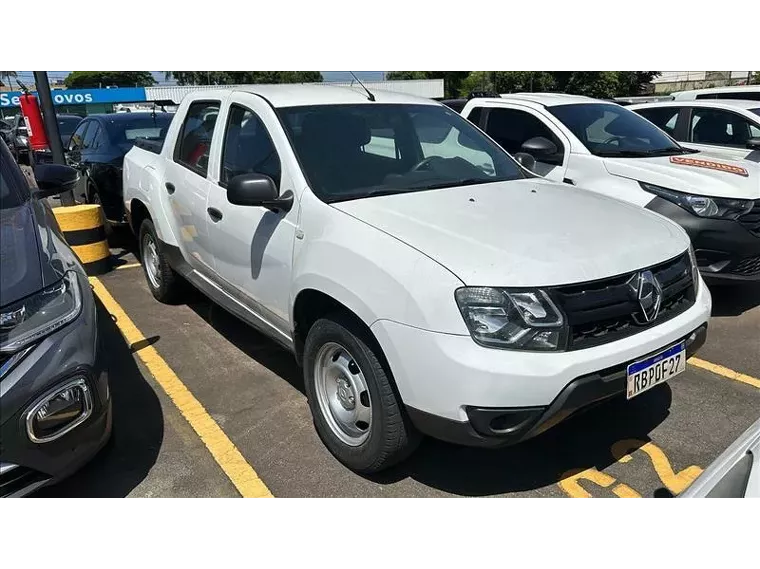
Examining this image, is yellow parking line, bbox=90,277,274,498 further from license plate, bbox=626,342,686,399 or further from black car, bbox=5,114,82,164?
black car, bbox=5,114,82,164

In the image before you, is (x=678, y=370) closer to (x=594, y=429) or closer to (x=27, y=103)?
(x=594, y=429)

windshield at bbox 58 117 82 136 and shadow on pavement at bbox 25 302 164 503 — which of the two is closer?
shadow on pavement at bbox 25 302 164 503

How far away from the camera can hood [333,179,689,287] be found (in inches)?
93.2

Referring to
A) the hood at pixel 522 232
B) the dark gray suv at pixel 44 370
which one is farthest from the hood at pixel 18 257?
the hood at pixel 522 232

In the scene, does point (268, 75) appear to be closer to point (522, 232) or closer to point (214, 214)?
point (214, 214)

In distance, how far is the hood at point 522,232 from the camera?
2367mm

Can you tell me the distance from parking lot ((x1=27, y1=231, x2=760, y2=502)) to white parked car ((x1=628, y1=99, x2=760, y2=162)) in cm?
390

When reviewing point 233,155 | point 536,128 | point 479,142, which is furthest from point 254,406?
point 536,128

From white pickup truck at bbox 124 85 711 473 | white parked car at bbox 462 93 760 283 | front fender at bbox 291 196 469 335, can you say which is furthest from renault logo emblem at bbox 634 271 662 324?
white parked car at bbox 462 93 760 283

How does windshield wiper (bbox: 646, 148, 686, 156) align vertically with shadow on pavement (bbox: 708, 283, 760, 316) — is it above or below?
above

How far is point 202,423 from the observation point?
11.3ft

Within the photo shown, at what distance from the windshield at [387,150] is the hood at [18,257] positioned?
1339 millimetres

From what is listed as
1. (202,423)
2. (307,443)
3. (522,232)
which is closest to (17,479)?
(202,423)

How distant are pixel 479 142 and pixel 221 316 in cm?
263
